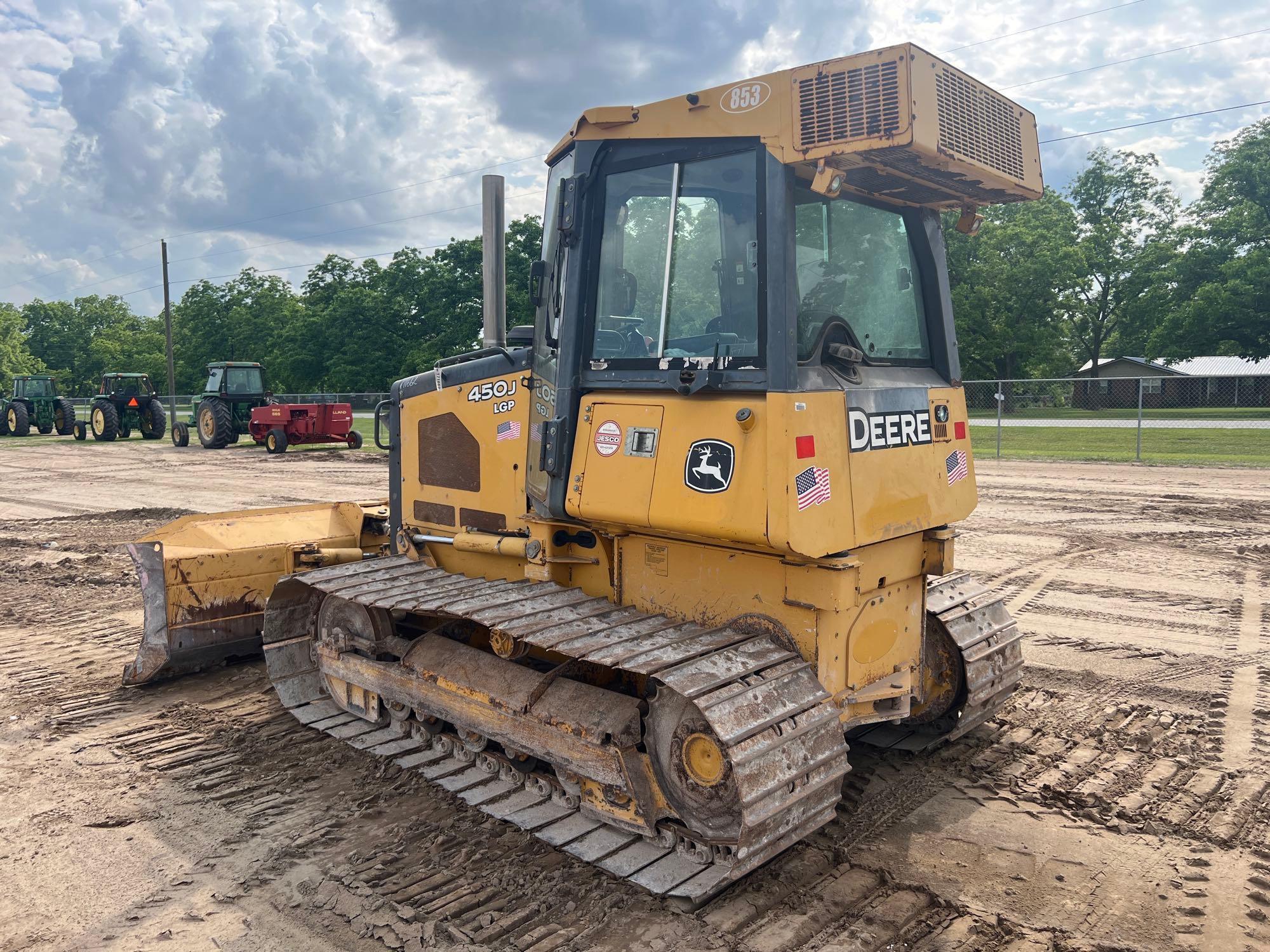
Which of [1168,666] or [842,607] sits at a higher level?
[842,607]

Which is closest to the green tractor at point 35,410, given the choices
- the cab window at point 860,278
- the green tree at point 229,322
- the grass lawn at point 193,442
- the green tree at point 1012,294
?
the grass lawn at point 193,442

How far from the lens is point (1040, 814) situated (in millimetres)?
4336

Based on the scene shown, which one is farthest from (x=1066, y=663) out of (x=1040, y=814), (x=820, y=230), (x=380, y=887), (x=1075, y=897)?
(x=380, y=887)

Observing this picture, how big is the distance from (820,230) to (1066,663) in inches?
157

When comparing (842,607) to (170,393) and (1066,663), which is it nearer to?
(1066,663)

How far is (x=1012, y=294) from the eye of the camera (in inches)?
1629

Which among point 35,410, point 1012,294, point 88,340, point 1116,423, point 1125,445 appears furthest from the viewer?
point 88,340

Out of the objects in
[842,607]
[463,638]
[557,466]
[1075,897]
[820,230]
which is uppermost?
[820,230]

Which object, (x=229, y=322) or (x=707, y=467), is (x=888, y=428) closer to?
(x=707, y=467)

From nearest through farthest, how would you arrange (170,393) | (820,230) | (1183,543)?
(820,230) < (1183,543) < (170,393)

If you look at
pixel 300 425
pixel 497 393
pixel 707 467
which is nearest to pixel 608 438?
pixel 707 467

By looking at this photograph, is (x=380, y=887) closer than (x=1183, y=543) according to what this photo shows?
Yes

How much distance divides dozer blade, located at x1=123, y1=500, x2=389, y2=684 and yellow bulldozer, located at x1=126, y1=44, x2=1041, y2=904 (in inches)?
49.5

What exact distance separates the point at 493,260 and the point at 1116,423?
24.1 meters
